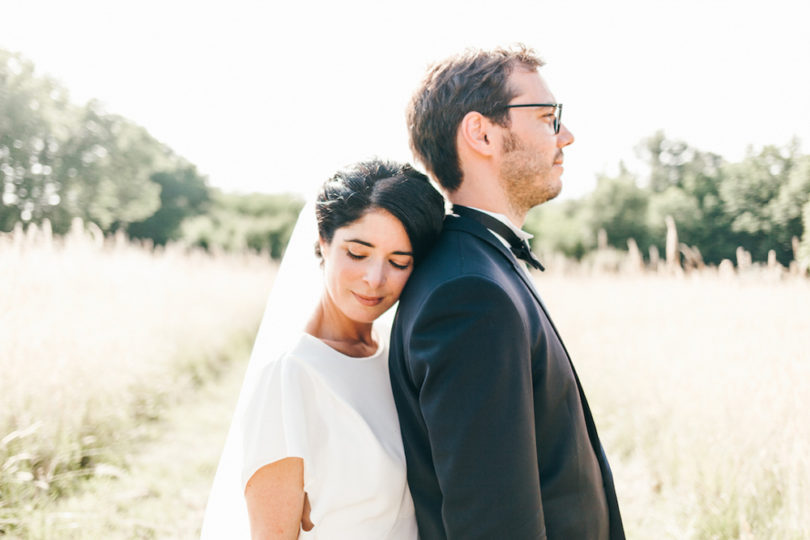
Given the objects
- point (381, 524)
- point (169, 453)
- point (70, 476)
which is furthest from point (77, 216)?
point (381, 524)

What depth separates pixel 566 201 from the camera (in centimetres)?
911

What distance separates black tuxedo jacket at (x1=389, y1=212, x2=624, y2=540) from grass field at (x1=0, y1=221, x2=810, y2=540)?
1634mm

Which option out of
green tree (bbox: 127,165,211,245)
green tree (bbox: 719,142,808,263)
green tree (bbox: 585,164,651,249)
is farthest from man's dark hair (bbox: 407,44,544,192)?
green tree (bbox: 127,165,211,245)

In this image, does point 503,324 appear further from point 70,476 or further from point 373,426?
point 70,476

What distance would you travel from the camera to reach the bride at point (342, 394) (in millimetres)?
1676

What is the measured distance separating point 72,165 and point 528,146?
263 inches

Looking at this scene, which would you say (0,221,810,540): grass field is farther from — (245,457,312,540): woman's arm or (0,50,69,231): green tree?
(245,457,312,540): woman's arm

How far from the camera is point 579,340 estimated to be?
6.34 m

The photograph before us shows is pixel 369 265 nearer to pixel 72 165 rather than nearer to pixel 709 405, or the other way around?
pixel 709 405

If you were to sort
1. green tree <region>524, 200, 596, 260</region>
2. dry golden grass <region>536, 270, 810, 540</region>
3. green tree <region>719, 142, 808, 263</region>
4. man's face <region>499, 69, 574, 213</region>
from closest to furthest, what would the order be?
man's face <region>499, 69, 574, 213</region> → dry golden grass <region>536, 270, 810, 540</region> → green tree <region>719, 142, 808, 263</region> → green tree <region>524, 200, 596, 260</region>

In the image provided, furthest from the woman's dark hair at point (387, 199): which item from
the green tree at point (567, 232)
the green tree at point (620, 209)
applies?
the green tree at point (567, 232)

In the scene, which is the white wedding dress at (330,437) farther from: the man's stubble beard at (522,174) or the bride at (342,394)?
the man's stubble beard at (522,174)

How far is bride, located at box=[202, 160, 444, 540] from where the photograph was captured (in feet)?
5.50

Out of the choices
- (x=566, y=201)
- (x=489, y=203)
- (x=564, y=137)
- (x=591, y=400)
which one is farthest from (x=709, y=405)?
(x=566, y=201)
